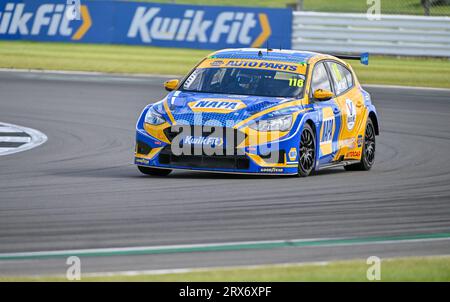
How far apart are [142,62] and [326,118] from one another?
17260 millimetres

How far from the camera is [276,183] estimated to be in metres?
11.9

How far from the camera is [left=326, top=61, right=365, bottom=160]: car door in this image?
13.5m

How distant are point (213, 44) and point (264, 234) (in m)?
23.2

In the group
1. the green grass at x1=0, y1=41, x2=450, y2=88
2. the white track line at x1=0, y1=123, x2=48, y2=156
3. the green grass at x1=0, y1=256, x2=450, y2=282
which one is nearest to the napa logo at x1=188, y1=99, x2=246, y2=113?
the white track line at x1=0, y1=123, x2=48, y2=156

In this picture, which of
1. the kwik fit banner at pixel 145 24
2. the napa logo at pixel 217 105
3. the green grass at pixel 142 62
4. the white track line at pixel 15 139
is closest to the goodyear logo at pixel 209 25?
the kwik fit banner at pixel 145 24

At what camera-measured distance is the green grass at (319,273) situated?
7.06 metres

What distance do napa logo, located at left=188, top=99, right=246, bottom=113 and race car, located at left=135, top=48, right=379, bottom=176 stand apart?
0.01 m

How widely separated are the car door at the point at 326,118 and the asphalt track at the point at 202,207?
0.30m

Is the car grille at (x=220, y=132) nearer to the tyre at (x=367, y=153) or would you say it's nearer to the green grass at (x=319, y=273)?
the tyre at (x=367, y=153)

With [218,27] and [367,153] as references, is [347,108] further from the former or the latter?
[218,27]

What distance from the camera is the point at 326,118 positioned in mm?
13008

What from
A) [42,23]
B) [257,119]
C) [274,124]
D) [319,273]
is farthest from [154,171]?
[42,23]

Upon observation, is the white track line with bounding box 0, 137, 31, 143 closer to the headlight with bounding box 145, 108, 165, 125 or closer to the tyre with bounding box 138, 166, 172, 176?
the tyre with bounding box 138, 166, 172, 176

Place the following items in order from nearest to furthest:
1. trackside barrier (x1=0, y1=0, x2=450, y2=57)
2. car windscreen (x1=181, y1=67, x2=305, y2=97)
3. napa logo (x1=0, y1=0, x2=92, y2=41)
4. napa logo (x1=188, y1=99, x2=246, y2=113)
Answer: napa logo (x1=188, y1=99, x2=246, y2=113) < car windscreen (x1=181, y1=67, x2=305, y2=97) < trackside barrier (x1=0, y1=0, x2=450, y2=57) < napa logo (x1=0, y1=0, x2=92, y2=41)
